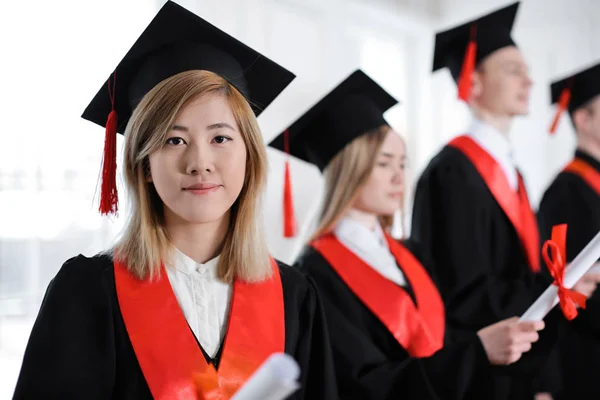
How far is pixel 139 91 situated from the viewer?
4.63ft

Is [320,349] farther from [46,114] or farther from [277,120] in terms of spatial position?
[277,120]

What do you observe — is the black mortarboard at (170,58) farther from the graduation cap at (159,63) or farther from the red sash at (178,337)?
the red sash at (178,337)

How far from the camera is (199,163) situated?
4.35ft

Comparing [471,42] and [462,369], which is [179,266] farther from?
[471,42]

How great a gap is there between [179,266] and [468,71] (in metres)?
1.59

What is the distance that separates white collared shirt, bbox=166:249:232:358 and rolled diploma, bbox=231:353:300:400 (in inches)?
22.3

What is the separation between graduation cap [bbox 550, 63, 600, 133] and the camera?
291cm

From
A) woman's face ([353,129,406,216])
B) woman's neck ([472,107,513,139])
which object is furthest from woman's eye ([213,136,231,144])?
woman's neck ([472,107,513,139])

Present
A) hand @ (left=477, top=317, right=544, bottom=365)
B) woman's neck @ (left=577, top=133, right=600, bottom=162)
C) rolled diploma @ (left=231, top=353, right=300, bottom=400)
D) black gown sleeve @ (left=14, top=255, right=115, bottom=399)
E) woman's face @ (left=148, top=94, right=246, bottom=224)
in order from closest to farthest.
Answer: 1. rolled diploma @ (left=231, top=353, right=300, bottom=400)
2. black gown sleeve @ (left=14, top=255, right=115, bottom=399)
3. woman's face @ (left=148, top=94, right=246, bottom=224)
4. hand @ (left=477, top=317, right=544, bottom=365)
5. woman's neck @ (left=577, top=133, right=600, bottom=162)

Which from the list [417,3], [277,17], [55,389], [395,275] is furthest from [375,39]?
[55,389]

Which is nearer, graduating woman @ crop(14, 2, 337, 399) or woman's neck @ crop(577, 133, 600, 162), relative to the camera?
graduating woman @ crop(14, 2, 337, 399)

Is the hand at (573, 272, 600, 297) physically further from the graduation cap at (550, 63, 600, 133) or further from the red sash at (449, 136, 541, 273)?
the graduation cap at (550, 63, 600, 133)

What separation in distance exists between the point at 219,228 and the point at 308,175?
5.94 feet

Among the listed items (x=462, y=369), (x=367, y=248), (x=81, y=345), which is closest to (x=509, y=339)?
(x=462, y=369)
